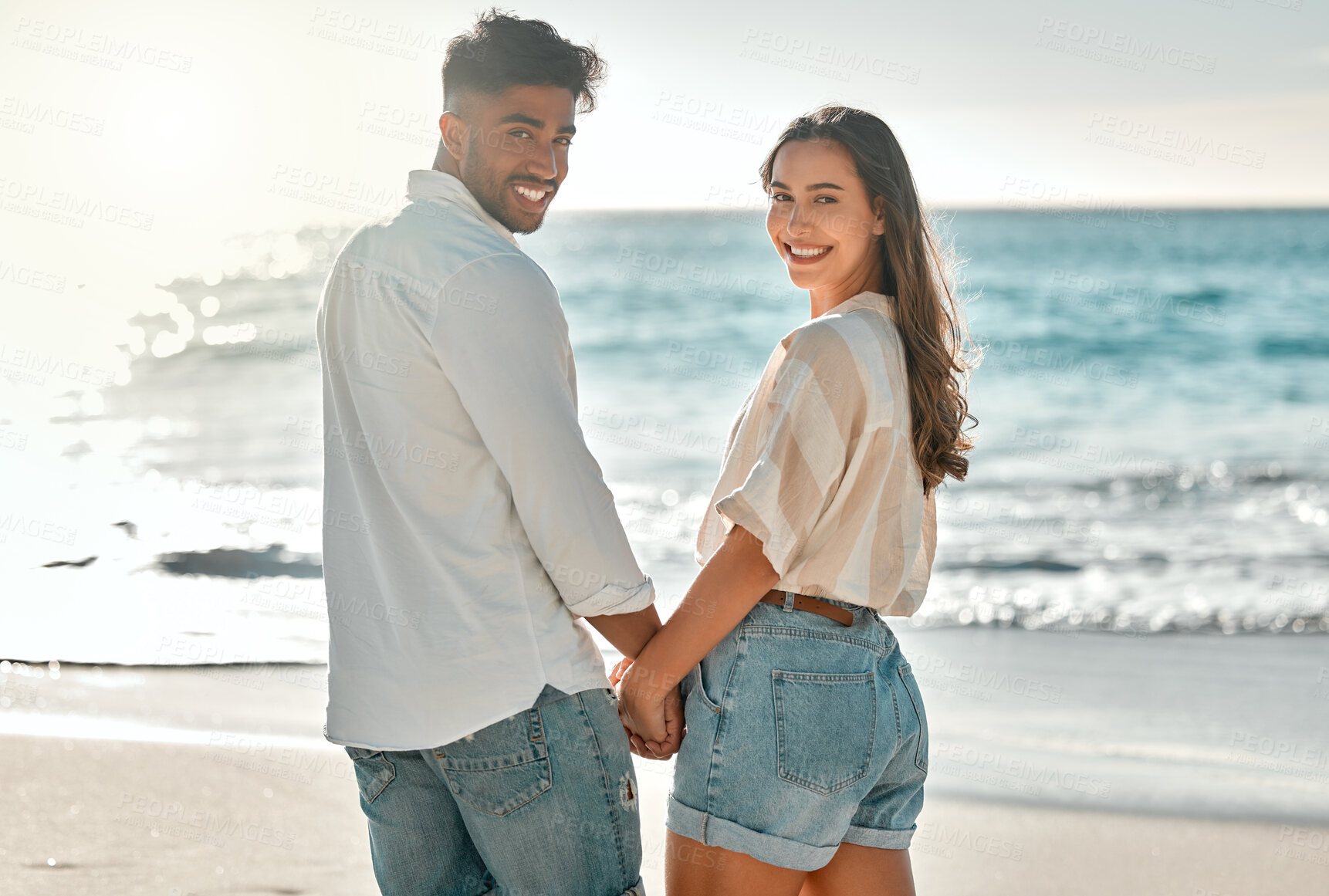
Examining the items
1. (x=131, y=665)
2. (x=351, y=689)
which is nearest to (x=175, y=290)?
(x=131, y=665)

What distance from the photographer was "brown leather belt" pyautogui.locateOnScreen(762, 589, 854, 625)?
196cm

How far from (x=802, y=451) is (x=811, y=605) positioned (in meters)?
0.29

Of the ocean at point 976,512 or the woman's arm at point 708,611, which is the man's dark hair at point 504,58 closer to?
the woman's arm at point 708,611

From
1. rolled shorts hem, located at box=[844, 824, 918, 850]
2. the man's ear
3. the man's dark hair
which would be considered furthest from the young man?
rolled shorts hem, located at box=[844, 824, 918, 850]

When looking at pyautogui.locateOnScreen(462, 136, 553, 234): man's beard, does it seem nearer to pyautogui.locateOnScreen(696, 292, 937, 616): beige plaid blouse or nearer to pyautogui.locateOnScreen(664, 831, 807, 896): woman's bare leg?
pyautogui.locateOnScreen(696, 292, 937, 616): beige plaid blouse

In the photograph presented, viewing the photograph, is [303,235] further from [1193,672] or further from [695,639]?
[695,639]

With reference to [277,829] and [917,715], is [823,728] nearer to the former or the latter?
[917,715]

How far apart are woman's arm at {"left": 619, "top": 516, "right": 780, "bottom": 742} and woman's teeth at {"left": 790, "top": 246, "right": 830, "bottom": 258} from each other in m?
0.62

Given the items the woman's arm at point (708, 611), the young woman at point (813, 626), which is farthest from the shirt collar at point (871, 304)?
the woman's arm at point (708, 611)

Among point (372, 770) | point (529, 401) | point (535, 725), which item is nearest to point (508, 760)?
point (535, 725)

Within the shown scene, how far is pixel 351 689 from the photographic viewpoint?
1757mm

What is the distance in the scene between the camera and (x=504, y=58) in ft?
6.09

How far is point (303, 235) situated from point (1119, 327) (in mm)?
21702

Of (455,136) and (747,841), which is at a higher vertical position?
(455,136)
